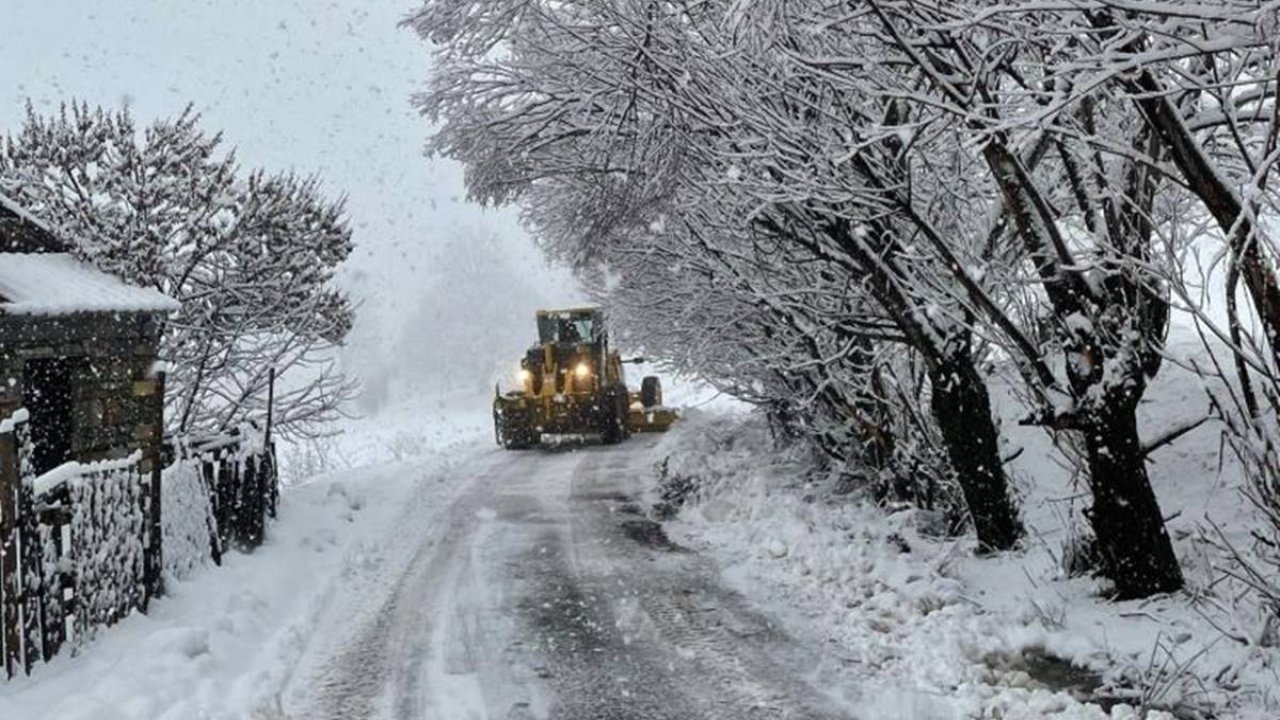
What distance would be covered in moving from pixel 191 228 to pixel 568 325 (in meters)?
12.0

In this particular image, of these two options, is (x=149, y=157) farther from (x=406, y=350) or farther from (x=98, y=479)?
(x=406, y=350)

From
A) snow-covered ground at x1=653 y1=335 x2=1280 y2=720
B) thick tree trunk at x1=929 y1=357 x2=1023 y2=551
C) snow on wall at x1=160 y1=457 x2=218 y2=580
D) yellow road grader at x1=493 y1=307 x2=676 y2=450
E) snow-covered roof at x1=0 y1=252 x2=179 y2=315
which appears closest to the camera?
snow-covered ground at x1=653 y1=335 x2=1280 y2=720

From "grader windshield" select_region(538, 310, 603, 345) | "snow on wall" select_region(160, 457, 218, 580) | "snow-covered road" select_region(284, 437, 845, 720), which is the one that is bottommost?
"snow-covered road" select_region(284, 437, 845, 720)

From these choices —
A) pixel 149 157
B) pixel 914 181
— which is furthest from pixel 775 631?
pixel 149 157

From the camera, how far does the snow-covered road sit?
5.56 m

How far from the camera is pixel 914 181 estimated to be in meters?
8.44

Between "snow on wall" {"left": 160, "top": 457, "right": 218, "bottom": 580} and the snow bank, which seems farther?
"snow on wall" {"left": 160, "top": 457, "right": 218, "bottom": 580}

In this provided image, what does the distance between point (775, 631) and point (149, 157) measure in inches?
451

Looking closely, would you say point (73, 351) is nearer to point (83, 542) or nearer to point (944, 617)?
point (83, 542)

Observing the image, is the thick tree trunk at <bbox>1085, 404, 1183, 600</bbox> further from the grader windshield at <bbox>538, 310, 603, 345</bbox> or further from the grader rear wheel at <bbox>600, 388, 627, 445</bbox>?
the grader windshield at <bbox>538, 310, 603, 345</bbox>

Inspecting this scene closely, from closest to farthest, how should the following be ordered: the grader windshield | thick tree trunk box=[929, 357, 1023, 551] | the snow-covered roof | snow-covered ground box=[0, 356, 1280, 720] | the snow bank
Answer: the snow bank, snow-covered ground box=[0, 356, 1280, 720], thick tree trunk box=[929, 357, 1023, 551], the snow-covered roof, the grader windshield

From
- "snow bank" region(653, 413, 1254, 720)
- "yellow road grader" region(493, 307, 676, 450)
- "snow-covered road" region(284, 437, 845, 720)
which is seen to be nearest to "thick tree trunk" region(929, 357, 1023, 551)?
"snow bank" region(653, 413, 1254, 720)

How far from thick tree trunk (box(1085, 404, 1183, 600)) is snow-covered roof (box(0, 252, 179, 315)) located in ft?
30.3

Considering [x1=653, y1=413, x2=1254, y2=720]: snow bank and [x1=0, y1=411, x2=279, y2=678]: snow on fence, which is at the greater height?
[x1=0, y1=411, x2=279, y2=678]: snow on fence
